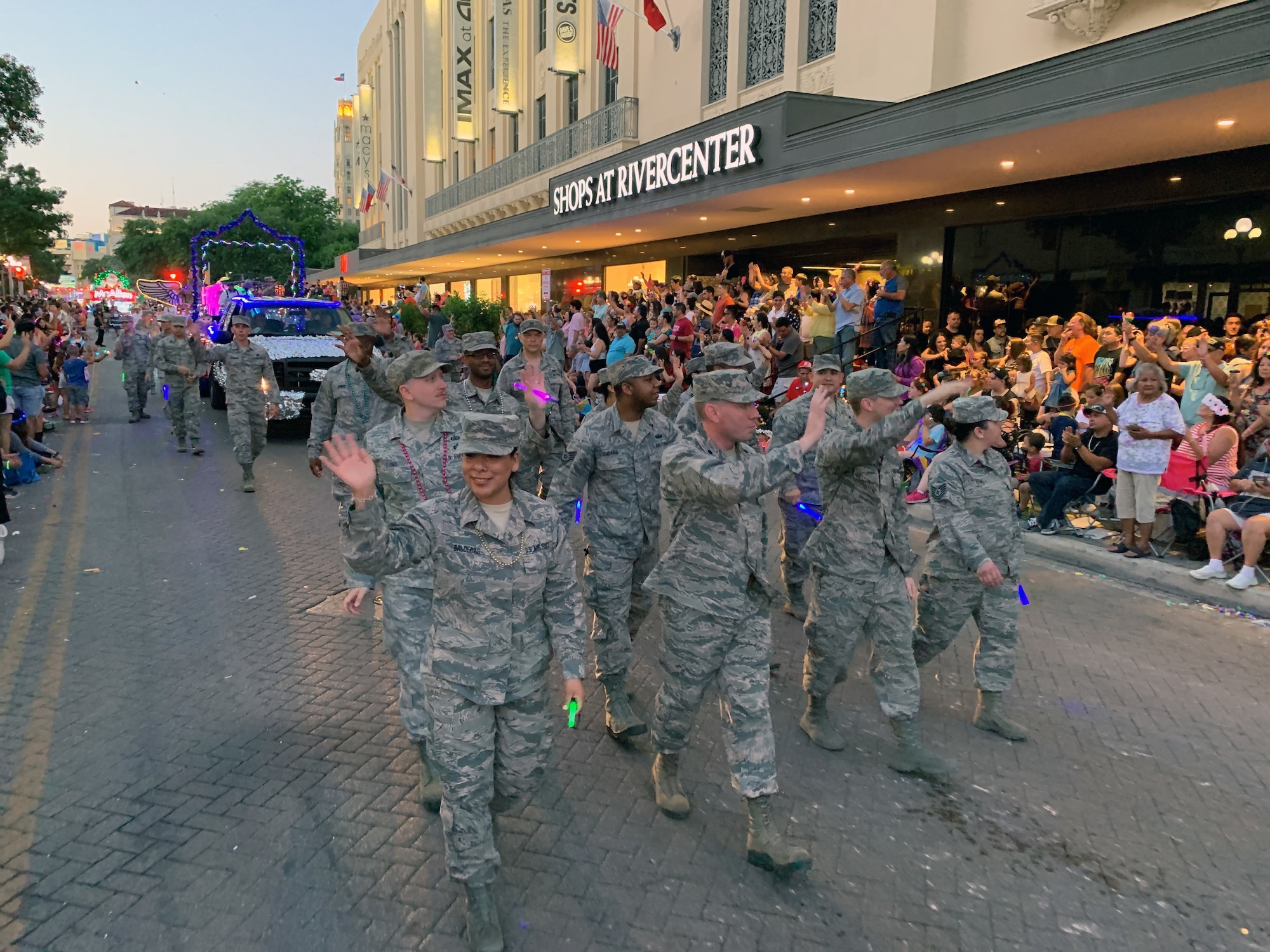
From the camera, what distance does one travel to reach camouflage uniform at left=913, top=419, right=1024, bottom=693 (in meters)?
4.83

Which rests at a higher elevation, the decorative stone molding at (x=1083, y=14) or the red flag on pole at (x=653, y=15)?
the red flag on pole at (x=653, y=15)

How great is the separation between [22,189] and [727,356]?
3932 cm

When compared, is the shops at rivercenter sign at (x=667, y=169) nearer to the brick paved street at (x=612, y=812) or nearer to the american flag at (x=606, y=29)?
the american flag at (x=606, y=29)

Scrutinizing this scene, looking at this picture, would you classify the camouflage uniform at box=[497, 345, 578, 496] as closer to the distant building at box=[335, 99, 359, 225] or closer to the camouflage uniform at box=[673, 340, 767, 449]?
the camouflage uniform at box=[673, 340, 767, 449]

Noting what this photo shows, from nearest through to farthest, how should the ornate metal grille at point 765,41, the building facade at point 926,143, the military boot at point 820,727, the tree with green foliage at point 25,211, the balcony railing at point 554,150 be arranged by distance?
1. the military boot at point 820,727
2. the building facade at point 926,143
3. the ornate metal grille at point 765,41
4. the balcony railing at point 554,150
5. the tree with green foliage at point 25,211

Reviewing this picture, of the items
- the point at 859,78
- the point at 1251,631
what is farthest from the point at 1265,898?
the point at 859,78

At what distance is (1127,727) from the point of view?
16.4 feet

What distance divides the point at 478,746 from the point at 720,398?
5.35 ft

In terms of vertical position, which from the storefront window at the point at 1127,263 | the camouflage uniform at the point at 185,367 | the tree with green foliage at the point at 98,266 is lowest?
the camouflage uniform at the point at 185,367

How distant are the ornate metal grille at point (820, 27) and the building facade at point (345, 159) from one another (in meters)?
68.3

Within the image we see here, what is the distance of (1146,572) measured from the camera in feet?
26.1

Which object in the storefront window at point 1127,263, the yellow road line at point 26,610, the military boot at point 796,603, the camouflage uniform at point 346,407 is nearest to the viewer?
the yellow road line at point 26,610

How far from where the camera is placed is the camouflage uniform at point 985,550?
483 cm

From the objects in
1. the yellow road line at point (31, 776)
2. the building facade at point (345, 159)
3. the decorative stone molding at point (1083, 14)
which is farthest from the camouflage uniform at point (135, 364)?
the building facade at point (345, 159)
